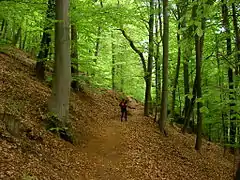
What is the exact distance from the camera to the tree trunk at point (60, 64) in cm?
1040

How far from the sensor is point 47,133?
9.77m

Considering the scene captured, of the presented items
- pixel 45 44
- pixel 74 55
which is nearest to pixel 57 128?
pixel 45 44

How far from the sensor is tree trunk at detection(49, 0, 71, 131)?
34.1 feet

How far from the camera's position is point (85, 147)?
11.1 metres

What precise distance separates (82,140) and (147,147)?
3.28 m

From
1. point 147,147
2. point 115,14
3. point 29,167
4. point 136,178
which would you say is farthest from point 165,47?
point 29,167

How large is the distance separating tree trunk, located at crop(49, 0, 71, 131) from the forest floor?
2.32 ft

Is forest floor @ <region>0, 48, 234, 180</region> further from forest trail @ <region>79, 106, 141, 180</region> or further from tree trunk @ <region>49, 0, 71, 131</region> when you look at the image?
tree trunk @ <region>49, 0, 71, 131</region>

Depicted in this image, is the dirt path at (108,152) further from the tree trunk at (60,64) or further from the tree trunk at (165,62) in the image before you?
the tree trunk at (165,62)

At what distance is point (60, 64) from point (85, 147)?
11.5 ft

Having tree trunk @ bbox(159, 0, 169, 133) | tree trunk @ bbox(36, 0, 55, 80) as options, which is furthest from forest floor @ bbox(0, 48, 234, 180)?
tree trunk @ bbox(159, 0, 169, 133)

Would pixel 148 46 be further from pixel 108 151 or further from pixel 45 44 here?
pixel 108 151

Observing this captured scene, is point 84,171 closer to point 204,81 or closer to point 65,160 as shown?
point 65,160

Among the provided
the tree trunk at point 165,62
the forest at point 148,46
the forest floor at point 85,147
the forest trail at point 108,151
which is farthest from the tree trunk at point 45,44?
the tree trunk at point 165,62
